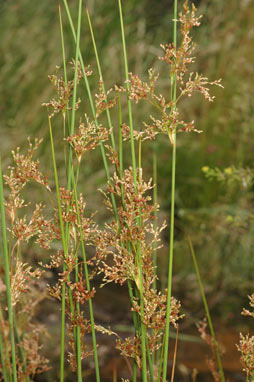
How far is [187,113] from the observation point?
3.97 m

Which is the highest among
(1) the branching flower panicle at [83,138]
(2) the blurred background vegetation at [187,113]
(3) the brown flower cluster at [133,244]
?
(2) the blurred background vegetation at [187,113]

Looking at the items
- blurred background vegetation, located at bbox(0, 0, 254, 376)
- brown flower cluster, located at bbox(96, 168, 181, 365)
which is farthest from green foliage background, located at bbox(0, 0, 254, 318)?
brown flower cluster, located at bbox(96, 168, 181, 365)

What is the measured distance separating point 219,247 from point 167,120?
259 centimetres

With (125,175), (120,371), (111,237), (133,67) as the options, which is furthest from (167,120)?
(133,67)

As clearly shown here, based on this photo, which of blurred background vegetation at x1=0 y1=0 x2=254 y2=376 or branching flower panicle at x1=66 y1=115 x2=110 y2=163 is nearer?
branching flower panicle at x1=66 y1=115 x2=110 y2=163

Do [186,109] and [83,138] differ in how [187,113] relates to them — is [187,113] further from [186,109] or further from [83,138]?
[83,138]

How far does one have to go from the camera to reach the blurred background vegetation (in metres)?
3.41

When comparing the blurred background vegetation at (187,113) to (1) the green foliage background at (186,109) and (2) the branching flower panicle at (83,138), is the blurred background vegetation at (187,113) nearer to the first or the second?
(1) the green foliage background at (186,109)

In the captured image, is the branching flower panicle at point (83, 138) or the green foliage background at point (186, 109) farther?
the green foliage background at point (186, 109)

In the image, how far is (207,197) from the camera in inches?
138

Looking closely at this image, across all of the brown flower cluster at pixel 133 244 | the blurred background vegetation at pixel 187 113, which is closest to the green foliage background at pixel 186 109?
the blurred background vegetation at pixel 187 113

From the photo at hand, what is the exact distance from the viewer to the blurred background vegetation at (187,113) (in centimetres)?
341

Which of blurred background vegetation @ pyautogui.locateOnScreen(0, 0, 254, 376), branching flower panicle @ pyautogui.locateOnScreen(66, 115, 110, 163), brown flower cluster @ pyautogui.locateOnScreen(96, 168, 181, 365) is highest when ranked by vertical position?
blurred background vegetation @ pyautogui.locateOnScreen(0, 0, 254, 376)

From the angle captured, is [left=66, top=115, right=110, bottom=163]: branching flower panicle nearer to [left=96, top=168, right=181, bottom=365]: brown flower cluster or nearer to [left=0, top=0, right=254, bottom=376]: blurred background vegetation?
[left=96, top=168, right=181, bottom=365]: brown flower cluster
